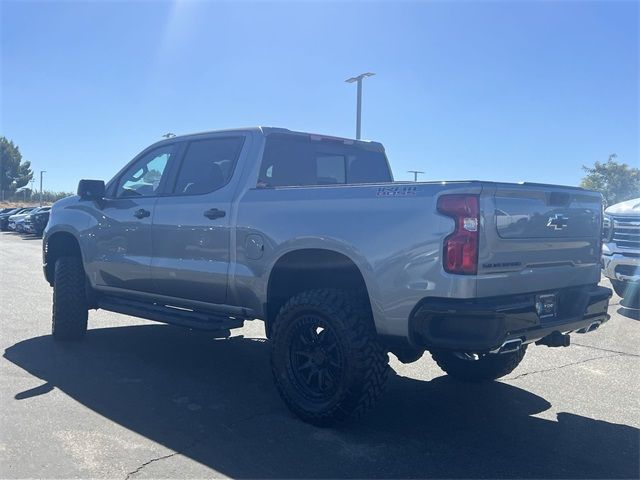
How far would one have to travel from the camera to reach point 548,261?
4.14 metres

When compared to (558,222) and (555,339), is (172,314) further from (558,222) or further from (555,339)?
(558,222)

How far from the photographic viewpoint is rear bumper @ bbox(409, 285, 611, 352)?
3.53 metres

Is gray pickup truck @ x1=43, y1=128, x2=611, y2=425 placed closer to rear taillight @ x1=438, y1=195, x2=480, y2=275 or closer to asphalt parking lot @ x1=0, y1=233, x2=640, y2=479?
rear taillight @ x1=438, y1=195, x2=480, y2=275

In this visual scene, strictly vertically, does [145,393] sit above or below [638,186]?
below

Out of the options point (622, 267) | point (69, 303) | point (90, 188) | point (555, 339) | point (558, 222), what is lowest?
point (69, 303)

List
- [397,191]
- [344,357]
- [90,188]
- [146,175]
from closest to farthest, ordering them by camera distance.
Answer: [397,191]
[344,357]
[146,175]
[90,188]

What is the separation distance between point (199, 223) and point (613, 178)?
36771mm

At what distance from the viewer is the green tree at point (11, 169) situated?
76438 mm

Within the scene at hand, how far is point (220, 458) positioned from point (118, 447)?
0.65 meters

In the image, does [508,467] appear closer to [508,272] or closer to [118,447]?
[508,272]

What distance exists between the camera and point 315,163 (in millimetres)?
5578

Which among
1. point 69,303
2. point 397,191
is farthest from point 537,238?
point 69,303

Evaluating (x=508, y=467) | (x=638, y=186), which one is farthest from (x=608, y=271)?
(x=638, y=186)

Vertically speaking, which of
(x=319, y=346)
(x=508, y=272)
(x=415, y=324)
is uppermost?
(x=508, y=272)
